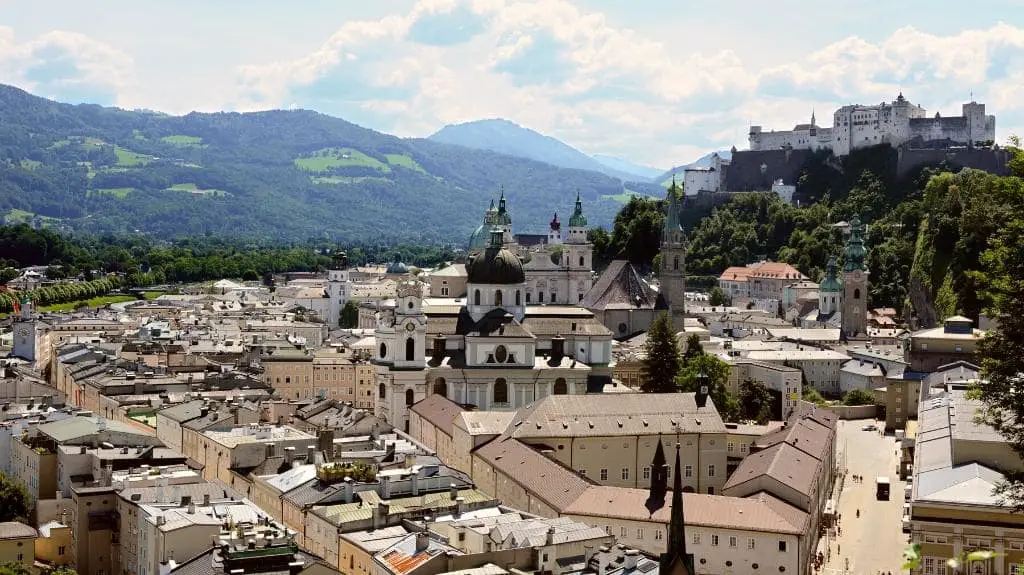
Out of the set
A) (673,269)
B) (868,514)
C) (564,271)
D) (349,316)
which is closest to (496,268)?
(673,269)

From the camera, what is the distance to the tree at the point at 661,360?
73.3 m

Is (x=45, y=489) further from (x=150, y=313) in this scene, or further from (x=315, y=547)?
(x=150, y=313)

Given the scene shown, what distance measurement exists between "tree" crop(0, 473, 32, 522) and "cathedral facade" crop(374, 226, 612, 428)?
21.0 metres

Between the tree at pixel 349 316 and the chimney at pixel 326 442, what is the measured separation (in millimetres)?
75559

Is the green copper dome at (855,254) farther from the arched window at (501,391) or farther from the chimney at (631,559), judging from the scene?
the chimney at (631,559)

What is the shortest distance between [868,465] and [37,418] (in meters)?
37.3

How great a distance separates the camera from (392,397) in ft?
220

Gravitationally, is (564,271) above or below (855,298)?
above

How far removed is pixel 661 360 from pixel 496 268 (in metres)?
10.1

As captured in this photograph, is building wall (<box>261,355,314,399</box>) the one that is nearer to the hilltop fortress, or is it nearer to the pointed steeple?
the pointed steeple

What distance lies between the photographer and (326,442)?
5300 cm

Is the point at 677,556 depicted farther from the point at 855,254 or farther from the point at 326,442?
the point at 855,254

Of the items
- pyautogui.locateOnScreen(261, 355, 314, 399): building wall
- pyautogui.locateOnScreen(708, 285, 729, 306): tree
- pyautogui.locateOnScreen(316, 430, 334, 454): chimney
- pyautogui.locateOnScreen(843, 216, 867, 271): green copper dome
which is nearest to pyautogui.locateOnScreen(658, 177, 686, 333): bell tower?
pyautogui.locateOnScreen(843, 216, 867, 271): green copper dome

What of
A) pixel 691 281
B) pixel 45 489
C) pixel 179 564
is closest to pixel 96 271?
pixel 691 281
